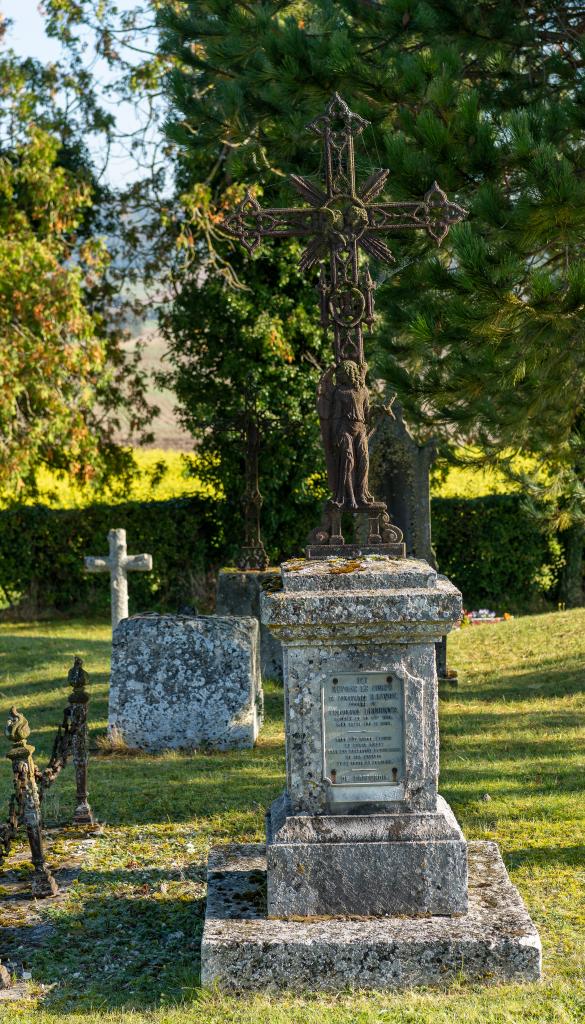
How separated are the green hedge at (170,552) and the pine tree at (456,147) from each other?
7.26 metres

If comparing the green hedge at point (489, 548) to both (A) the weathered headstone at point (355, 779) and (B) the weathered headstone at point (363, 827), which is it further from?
(B) the weathered headstone at point (363, 827)

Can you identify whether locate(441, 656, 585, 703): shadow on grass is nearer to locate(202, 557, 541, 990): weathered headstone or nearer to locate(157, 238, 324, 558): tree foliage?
locate(157, 238, 324, 558): tree foliage

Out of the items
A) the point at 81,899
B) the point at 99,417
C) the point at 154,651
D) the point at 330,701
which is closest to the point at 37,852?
the point at 81,899

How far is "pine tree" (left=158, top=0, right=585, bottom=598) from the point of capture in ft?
22.3

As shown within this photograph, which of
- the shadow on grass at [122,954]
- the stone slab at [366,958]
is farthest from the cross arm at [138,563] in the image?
the stone slab at [366,958]

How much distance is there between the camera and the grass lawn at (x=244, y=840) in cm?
464

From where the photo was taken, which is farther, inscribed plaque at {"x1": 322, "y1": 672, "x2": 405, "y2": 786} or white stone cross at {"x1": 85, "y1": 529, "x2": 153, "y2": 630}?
white stone cross at {"x1": 85, "y1": 529, "x2": 153, "y2": 630}

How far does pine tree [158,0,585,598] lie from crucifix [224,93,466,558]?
4.18ft

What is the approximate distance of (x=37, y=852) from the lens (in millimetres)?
6000

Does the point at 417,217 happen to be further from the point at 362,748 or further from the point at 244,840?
the point at 244,840

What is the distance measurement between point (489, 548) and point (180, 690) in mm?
8371

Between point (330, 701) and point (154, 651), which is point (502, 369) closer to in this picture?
point (330, 701)

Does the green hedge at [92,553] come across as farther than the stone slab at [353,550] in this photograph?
Yes

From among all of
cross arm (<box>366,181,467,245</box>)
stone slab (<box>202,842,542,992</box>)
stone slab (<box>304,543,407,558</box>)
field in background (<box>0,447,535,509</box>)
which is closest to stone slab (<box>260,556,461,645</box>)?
stone slab (<box>304,543,407,558</box>)
